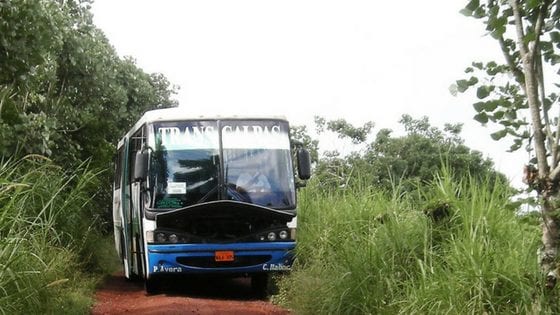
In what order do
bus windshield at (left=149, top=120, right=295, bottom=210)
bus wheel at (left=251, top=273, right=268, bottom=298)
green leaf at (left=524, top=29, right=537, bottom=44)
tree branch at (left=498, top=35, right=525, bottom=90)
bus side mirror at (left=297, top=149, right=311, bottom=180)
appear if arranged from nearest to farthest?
green leaf at (left=524, top=29, right=537, bottom=44)
tree branch at (left=498, top=35, right=525, bottom=90)
bus windshield at (left=149, top=120, right=295, bottom=210)
bus side mirror at (left=297, top=149, right=311, bottom=180)
bus wheel at (left=251, top=273, right=268, bottom=298)

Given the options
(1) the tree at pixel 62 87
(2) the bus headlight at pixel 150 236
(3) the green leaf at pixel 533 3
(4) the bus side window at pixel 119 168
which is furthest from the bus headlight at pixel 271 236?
(3) the green leaf at pixel 533 3

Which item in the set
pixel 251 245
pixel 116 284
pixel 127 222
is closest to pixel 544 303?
pixel 251 245

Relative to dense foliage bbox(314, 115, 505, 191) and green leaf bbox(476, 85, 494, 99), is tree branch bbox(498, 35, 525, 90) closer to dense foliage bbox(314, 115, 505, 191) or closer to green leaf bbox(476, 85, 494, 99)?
green leaf bbox(476, 85, 494, 99)

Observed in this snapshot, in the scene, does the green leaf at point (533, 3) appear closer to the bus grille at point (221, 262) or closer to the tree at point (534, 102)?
the tree at point (534, 102)

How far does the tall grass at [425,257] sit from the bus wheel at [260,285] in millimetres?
1488

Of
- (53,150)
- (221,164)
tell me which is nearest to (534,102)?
(221,164)

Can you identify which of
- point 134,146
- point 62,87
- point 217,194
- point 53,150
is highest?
point 62,87

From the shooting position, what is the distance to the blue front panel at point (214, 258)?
993 cm

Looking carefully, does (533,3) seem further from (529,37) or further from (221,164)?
(221,164)

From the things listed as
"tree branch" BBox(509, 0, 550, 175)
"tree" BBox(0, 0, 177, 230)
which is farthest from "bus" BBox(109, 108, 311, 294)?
"tree branch" BBox(509, 0, 550, 175)

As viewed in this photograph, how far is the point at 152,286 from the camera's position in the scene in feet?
36.4

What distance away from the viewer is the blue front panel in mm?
9930

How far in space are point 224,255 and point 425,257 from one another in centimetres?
431

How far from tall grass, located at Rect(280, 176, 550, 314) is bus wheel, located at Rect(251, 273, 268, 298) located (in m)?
1.49
